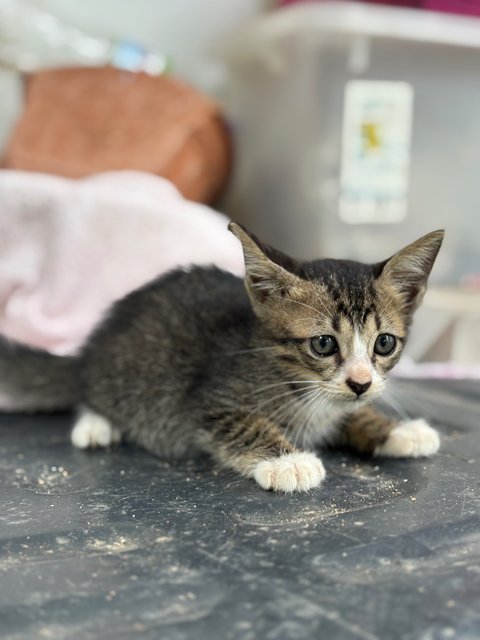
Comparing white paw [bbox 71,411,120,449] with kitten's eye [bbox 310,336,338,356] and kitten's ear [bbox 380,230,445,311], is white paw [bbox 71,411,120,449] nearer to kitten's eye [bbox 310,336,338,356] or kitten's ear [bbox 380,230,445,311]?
kitten's eye [bbox 310,336,338,356]

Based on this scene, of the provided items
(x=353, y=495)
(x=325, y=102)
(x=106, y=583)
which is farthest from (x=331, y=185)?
(x=106, y=583)

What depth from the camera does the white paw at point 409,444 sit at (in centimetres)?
150

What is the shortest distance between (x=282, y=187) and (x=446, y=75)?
26.2 inches

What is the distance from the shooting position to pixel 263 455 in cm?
138

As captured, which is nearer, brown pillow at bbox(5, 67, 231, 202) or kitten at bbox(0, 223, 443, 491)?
kitten at bbox(0, 223, 443, 491)

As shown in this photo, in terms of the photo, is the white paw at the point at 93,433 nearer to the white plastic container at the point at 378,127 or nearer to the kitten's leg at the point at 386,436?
the kitten's leg at the point at 386,436

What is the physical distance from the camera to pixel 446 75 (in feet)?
7.93

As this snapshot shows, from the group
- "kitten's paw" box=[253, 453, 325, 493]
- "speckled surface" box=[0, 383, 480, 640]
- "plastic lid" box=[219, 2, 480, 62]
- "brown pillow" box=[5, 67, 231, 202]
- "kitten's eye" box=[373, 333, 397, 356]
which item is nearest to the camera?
"speckled surface" box=[0, 383, 480, 640]

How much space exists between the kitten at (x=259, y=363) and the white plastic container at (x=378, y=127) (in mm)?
805

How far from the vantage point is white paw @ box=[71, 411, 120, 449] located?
1.62 meters

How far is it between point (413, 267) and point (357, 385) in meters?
0.28

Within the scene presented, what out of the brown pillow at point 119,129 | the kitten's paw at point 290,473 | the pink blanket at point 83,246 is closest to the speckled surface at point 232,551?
the kitten's paw at point 290,473

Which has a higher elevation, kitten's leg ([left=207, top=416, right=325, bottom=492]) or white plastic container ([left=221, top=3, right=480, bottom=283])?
white plastic container ([left=221, top=3, right=480, bottom=283])

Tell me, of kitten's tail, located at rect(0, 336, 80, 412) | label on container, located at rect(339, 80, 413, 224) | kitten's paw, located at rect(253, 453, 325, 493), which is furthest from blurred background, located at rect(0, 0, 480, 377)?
kitten's paw, located at rect(253, 453, 325, 493)
